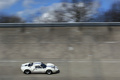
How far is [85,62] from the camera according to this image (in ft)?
38.7

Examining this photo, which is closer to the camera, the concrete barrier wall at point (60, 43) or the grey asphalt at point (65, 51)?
the grey asphalt at point (65, 51)

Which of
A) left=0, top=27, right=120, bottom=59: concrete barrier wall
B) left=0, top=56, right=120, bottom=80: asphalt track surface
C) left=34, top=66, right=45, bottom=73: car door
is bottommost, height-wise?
left=0, top=56, right=120, bottom=80: asphalt track surface

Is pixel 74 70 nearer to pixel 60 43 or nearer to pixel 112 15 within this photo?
pixel 60 43

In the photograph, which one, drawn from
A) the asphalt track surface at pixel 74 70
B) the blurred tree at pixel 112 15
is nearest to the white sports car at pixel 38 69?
the asphalt track surface at pixel 74 70

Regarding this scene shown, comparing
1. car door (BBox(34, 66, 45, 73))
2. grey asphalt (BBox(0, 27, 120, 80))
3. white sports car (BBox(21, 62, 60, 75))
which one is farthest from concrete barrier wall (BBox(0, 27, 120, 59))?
car door (BBox(34, 66, 45, 73))

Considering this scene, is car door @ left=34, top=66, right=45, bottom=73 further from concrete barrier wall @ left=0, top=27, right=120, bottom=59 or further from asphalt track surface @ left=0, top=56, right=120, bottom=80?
concrete barrier wall @ left=0, top=27, right=120, bottom=59

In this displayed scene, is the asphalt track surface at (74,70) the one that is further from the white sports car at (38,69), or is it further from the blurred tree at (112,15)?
the blurred tree at (112,15)

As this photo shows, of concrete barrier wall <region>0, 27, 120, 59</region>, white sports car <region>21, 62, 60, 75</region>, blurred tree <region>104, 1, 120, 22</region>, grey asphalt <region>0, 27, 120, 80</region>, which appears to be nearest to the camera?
white sports car <region>21, 62, 60, 75</region>

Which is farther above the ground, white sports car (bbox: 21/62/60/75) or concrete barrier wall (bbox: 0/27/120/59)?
concrete barrier wall (bbox: 0/27/120/59)

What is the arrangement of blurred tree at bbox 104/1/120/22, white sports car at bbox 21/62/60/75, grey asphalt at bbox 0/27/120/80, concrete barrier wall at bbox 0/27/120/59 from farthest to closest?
blurred tree at bbox 104/1/120/22 < concrete barrier wall at bbox 0/27/120/59 < grey asphalt at bbox 0/27/120/80 < white sports car at bbox 21/62/60/75

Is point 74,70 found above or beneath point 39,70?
beneath

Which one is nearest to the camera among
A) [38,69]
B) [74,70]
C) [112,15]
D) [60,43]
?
[38,69]

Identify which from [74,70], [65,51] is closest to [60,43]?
[65,51]

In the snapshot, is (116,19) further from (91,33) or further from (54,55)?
(54,55)
